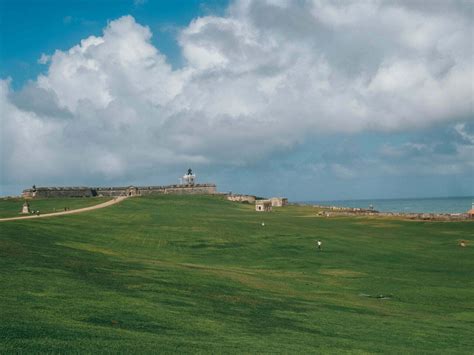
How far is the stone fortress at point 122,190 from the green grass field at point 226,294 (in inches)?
2809

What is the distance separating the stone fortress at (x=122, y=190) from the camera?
408ft

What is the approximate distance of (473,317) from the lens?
1043 inches

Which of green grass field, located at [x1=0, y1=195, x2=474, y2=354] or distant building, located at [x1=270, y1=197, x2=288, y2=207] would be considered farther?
distant building, located at [x1=270, y1=197, x2=288, y2=207]

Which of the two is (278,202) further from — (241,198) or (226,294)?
(226,294)

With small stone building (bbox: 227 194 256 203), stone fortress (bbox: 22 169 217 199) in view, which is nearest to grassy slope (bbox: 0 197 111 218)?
stone fortress (bbox: 22 169 217 199)

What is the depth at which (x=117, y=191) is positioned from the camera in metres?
135

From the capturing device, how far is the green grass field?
1681cm

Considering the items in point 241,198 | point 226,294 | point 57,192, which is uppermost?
point 57,192

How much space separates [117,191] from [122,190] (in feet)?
4.22

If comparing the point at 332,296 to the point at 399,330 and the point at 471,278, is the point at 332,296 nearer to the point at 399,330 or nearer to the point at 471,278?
the point at 399,330

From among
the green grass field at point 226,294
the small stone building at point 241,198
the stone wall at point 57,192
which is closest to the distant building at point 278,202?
the small stone building at point 241,198

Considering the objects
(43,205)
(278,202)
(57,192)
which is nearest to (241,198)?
(278,202)

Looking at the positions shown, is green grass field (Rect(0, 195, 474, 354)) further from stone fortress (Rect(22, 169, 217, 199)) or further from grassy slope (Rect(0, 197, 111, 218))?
stone fortress (Rect(22, 169, 217, 199))

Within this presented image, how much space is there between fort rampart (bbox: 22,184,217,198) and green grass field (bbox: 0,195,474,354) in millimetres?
71238
